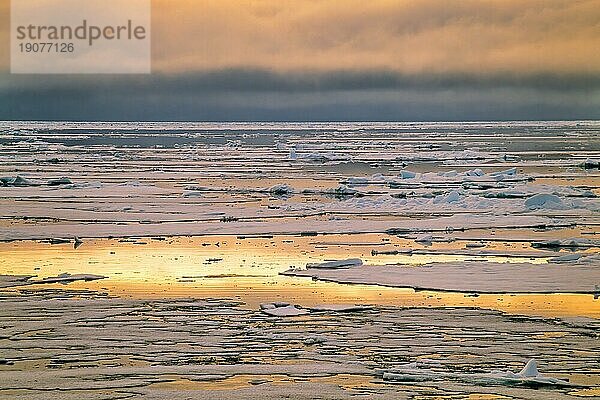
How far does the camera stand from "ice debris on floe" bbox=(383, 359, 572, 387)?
6227 mm

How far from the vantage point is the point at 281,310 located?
850cm

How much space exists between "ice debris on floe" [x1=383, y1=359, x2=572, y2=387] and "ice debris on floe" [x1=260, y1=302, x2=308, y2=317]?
79.5 inches

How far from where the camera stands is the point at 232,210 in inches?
692

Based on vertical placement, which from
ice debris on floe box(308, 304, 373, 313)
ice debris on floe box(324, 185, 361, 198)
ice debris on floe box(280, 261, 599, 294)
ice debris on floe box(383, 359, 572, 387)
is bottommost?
ice debris on floe box(383, 359, 572, 387)

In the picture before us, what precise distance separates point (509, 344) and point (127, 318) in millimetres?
3405

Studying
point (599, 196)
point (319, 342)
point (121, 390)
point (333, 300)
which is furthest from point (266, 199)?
point (121, 390)

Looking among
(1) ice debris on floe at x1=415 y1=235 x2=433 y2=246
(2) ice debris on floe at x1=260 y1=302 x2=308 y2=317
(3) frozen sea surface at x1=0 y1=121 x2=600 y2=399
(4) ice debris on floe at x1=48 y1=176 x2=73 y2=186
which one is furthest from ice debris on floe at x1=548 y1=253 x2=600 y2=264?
(4) ice debris on floe at x1=48 y1=176 x2=73 y2=186

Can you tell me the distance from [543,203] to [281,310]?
1059 centimetres

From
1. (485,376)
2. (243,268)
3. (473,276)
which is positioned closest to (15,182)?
(243,268)

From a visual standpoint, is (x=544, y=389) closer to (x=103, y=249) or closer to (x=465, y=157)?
(x=103, y=249)

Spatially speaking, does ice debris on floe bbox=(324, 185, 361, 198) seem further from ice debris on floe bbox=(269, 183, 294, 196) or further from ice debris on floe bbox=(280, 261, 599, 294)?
ice debris on floe bbox=(280, 261, 599, 294)

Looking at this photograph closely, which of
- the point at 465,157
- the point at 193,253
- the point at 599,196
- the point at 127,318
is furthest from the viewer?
the point at 465,157

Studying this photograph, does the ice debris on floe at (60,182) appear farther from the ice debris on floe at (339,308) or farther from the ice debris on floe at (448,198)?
the ice debris on floe at (339,308)

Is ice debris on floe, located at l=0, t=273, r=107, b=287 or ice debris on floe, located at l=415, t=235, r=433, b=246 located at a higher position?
ice debris on floe, located at l=415, t=235, r=433, b=246
